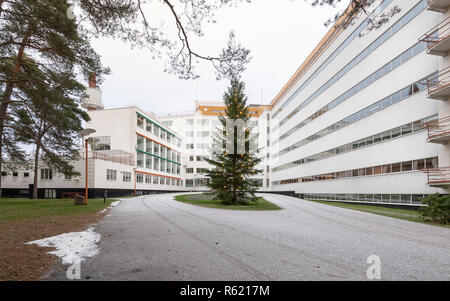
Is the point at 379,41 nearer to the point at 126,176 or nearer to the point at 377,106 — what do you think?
the point at 377,106

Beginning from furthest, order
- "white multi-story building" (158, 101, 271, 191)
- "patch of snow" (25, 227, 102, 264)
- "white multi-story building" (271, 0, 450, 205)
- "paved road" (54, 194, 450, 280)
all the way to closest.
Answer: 1. "white multi-story building" (158, 101, 271, 191)
2. "white multi-story building" (271, 0, 450, 205)
3. "patch of snow" (25, 227, 102, 264)
4. "paved road" (54, 194, 450, 280)

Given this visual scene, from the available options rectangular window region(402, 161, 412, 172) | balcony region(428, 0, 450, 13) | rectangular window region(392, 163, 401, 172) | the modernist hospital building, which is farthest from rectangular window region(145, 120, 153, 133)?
balcony region(428, 0, 450, 13)

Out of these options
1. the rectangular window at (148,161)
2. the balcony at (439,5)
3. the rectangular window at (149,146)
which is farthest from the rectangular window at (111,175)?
the balcony at (439,5)

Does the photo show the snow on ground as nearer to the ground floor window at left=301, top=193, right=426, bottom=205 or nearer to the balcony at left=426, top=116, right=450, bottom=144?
the ground floor window at left=301, top=193, right=426, bottom=205

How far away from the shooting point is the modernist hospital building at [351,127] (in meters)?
17.5

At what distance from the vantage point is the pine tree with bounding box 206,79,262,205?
21172 mm

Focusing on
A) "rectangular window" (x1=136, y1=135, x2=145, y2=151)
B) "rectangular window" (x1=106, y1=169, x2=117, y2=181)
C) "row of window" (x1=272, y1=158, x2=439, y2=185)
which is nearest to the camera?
"row of window" (x1=272, y1=158, x2=439, y2=185)

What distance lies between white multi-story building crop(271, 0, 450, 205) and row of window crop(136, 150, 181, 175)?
27.1m

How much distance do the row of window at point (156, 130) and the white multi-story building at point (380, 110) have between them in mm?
27579

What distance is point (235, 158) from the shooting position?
21.5 m

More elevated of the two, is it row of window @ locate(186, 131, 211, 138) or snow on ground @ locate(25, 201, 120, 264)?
row of window @ locate(186, 131, 211, 138)

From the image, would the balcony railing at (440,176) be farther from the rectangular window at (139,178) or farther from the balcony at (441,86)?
the rectangular window at (139,178)

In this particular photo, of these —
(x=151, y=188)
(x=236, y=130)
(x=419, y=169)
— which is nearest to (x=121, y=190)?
(x=151, y=188)
